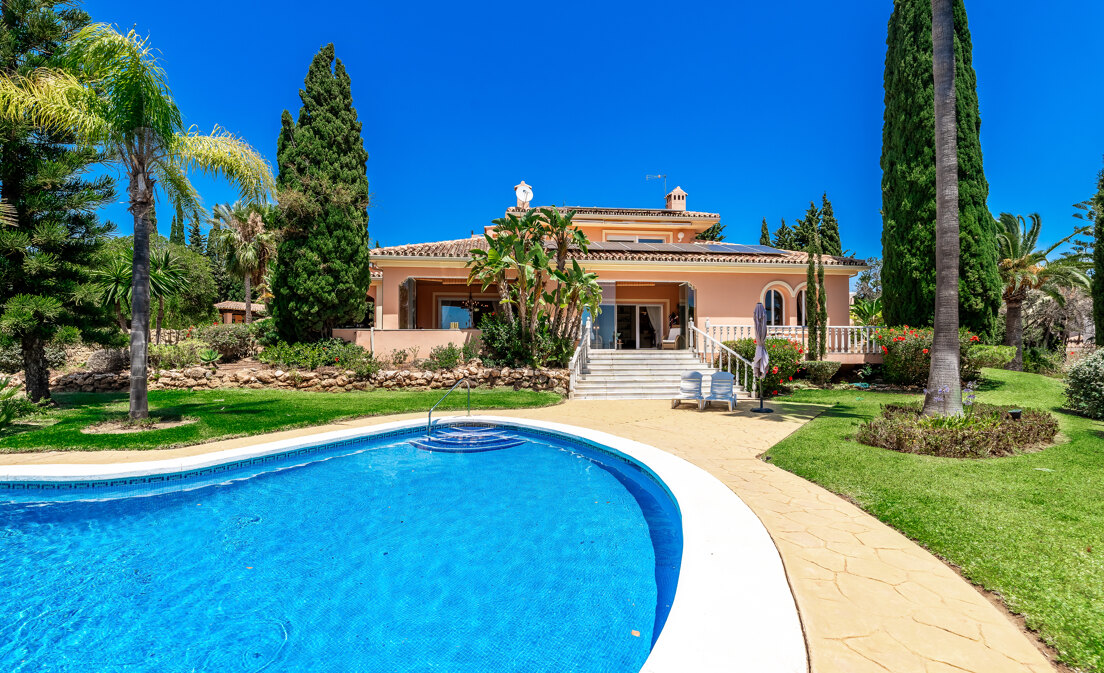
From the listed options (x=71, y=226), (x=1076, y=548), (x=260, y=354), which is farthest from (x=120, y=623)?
(x=260, y=354)

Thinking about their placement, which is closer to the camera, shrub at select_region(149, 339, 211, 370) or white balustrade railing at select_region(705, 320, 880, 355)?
shrub at select_region(149, 339, 211, 370)

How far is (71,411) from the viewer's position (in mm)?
10305

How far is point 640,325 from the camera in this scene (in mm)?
22078

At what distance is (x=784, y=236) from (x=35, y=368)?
5295 centimetres

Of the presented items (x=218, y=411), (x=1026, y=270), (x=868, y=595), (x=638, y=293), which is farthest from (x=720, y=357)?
(x=1026, y=270)

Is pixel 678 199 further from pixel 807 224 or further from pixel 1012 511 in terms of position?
pixel 1012 511

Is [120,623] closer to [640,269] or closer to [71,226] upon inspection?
[71,226]

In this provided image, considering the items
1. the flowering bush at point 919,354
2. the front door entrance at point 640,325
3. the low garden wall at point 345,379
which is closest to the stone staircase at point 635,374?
the low garden wall at point 345,379

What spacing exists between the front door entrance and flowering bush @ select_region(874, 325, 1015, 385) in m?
9.20

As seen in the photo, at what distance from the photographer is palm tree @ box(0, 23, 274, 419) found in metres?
8.42

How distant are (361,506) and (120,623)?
96.5 inches

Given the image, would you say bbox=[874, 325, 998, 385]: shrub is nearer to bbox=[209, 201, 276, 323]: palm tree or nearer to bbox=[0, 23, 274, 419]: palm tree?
bbox=[0, 23, 274, 419]: palm tree

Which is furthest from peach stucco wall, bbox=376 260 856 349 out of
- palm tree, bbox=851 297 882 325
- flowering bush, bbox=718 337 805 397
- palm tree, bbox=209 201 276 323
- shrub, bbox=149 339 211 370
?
palm tree, bbox=209 201 276 323

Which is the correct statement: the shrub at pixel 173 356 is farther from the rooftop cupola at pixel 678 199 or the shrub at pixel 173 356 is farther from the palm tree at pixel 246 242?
the rooftop cupola at pixel 678 199
